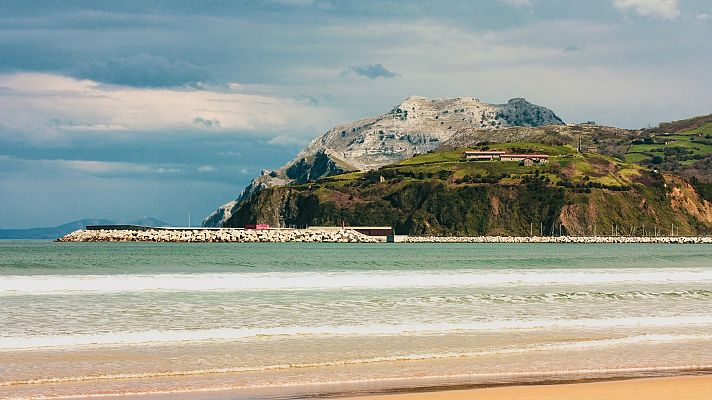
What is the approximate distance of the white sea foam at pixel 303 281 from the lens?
153 feet

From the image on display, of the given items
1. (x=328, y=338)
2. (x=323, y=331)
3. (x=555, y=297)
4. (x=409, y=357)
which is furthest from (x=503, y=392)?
(x=555, y=297)

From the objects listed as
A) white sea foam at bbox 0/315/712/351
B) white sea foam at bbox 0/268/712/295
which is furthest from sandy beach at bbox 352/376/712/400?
white sea foam at bbox 0/268/712/295

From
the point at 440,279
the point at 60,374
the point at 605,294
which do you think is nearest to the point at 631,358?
the point at 60,374

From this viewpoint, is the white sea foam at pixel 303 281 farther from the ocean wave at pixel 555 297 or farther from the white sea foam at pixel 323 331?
the white sea foam at pixel 323 331

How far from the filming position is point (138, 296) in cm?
4075

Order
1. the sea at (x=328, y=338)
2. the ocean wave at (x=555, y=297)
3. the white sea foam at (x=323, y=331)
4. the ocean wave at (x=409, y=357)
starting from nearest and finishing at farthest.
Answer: the sea at (x=328, y=338), the ocean wave at (x=409, y=357), the white sea foam at (x=323, y=331), the ocean wave at (x=555, y=297)

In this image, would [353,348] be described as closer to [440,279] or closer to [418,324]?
[418,324]

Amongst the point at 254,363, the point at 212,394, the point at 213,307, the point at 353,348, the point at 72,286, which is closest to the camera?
the point at 212,394

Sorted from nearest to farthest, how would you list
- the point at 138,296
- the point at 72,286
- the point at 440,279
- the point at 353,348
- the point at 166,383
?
the point at 166,383 → the point at 353,348 → the point at 138,296 → the point at 72,286 → the point at 440,279

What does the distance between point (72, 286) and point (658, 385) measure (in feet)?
119

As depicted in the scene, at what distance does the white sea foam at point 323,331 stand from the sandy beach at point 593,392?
32.1ft

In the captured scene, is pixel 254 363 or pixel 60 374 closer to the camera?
pixel 60 374

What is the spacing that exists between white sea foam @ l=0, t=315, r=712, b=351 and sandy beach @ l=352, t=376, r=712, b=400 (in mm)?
9773

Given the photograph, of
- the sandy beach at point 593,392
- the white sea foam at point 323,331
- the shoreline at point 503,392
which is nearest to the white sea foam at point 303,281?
the white sea foam at point 323,331
